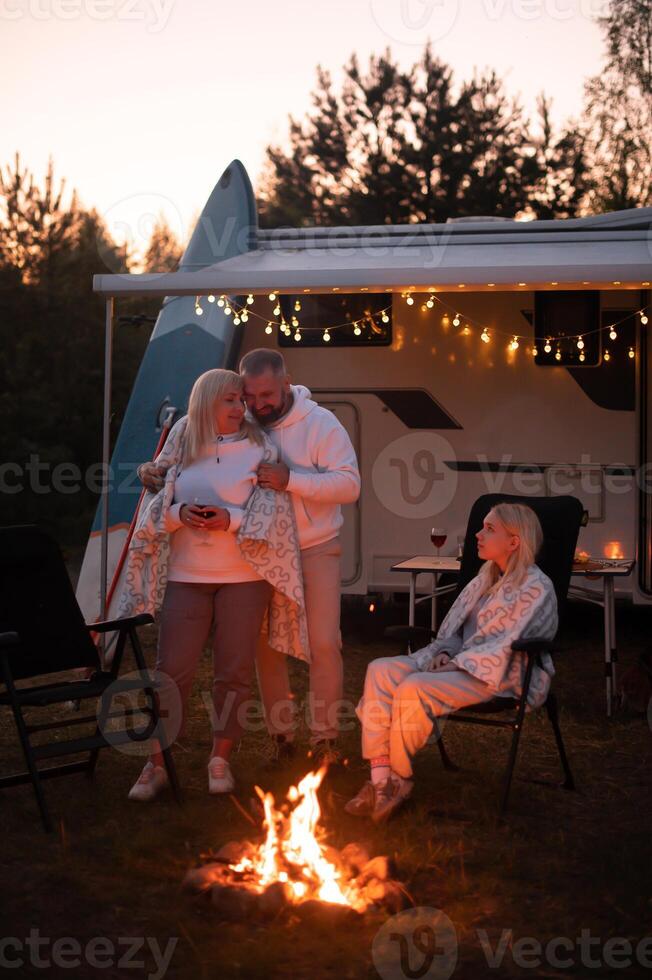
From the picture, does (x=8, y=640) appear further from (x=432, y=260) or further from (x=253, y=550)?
(x=432, y=260)

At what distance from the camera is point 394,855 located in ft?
11.8

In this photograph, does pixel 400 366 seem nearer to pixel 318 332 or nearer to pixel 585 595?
pixel 318 332

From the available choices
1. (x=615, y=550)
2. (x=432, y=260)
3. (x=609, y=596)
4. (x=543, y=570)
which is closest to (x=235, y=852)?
(x=543, y=570)

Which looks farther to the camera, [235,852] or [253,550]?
[253,550]

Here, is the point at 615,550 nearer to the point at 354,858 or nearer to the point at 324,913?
the point at 354,858

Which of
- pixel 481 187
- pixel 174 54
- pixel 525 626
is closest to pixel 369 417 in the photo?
pixel 174 54

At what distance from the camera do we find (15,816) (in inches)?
160

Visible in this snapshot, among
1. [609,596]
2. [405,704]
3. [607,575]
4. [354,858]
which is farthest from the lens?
[609,596]

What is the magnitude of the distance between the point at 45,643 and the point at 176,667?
→ 51 centimetres

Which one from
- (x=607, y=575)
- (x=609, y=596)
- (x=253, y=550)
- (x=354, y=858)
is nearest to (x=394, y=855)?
(x=354, y=858)

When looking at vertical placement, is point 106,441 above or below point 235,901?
above

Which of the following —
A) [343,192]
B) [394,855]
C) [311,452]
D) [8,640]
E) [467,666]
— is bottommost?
[394,855]

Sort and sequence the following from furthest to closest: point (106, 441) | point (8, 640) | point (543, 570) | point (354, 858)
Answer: point (106, 441), point (543, 570), point (8, 640), point (354, 858)

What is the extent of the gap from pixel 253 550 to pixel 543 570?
1269 millimetres
